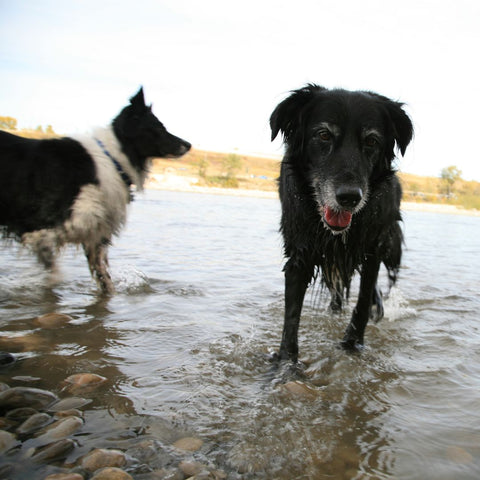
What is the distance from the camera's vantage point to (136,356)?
10.1 feet

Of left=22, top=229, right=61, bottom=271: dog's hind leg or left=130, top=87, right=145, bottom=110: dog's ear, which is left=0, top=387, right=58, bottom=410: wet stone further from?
left=130, top=87, right=145, bottom=110: dog's ear

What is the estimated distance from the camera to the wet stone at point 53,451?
1760mm

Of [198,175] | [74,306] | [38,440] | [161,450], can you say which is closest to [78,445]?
[38,440]

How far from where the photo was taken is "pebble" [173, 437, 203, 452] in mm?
1962

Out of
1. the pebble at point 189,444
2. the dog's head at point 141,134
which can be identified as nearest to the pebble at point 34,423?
the pebble at point 189,444

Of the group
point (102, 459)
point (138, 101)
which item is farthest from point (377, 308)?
point (138, 101)

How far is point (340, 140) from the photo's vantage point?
2.75m

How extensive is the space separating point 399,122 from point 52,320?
3.25 m

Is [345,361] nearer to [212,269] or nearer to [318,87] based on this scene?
[318,87]

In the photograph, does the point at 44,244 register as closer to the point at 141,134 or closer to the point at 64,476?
the point at 141,134

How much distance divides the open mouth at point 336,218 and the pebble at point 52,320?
2.44 meters

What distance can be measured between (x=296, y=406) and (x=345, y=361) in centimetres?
93

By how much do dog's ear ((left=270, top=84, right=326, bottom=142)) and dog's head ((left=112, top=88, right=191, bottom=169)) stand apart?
2.55 meters

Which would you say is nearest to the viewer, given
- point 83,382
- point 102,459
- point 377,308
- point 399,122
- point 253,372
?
point 102,459
